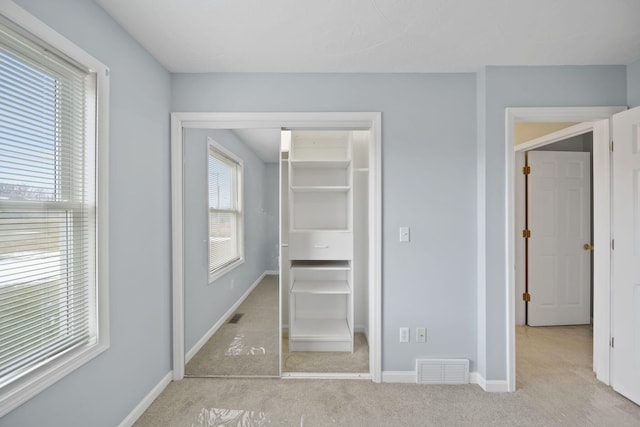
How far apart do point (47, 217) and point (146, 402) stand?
145 cm

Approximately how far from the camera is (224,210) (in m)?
2.55

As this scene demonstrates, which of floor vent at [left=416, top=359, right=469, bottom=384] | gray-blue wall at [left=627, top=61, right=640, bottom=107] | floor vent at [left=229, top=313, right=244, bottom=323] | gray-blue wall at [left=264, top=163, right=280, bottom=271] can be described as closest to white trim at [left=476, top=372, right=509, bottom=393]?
floor vent at [left=416, top=359, right=469, bottom=384]

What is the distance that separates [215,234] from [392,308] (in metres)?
1.57

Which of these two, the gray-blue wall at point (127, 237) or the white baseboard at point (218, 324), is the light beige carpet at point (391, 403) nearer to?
the white baseboard at point (218, 324)

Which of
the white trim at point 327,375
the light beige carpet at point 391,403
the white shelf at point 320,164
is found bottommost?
the light beige carpet at point 391,403

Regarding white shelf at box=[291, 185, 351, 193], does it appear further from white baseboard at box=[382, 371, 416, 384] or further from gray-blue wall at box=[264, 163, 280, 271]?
white baseboard at box=[382, 371, 416, 384]

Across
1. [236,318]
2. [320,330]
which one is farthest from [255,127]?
[320,330]

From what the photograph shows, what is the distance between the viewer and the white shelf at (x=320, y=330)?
2.85m

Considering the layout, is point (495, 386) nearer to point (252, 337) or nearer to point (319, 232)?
point (319, 232)

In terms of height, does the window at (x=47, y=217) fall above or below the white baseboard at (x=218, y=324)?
above

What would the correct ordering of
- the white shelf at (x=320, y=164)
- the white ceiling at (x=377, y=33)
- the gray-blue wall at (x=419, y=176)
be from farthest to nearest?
1. the white shelf at (x=320, y=164)
2. the gray-blue wall at (x=419, y=176)
3. the white ceiling at (x=377, y=33)

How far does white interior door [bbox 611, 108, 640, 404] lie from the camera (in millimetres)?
2199

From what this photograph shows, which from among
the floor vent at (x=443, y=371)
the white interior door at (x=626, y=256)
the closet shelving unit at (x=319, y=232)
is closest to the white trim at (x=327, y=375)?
the closet shelving unit at (x=319, y=232)

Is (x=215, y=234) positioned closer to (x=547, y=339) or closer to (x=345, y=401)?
(x=345, y=401)
